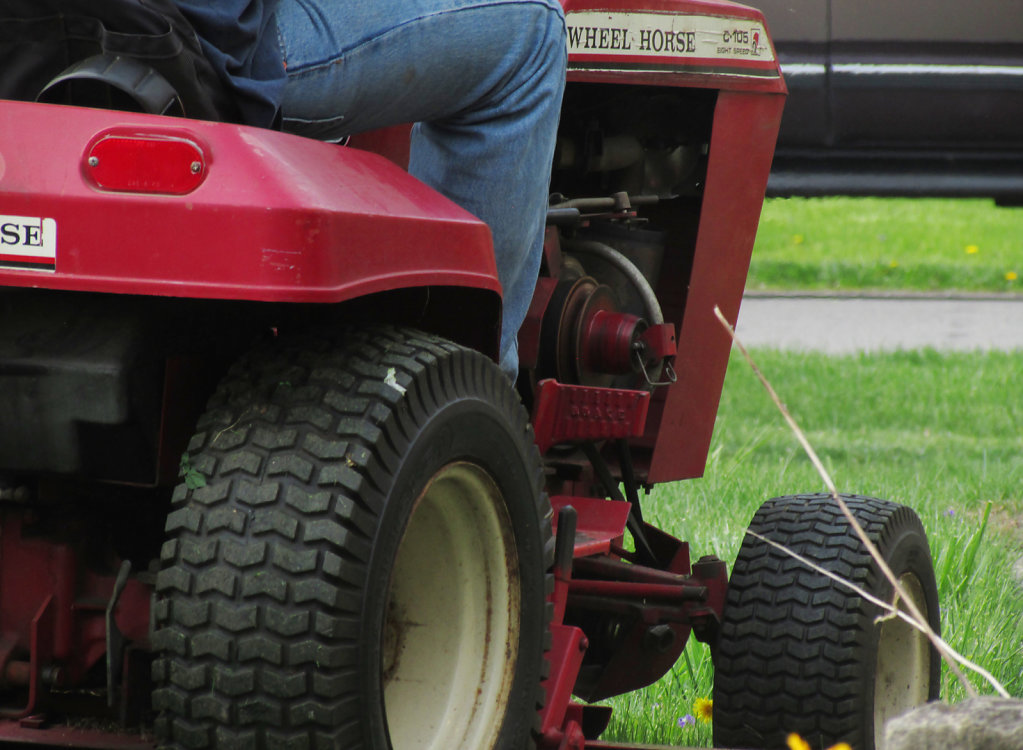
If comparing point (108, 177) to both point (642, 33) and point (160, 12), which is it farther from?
point (642, 33)

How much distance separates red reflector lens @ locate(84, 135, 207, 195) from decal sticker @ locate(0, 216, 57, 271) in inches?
2.4

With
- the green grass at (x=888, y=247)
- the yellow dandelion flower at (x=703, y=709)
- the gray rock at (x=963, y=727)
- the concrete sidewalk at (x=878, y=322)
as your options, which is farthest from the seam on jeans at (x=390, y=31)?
the green grass at (x=888, y=247)

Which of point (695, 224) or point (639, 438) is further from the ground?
point (695, 224)

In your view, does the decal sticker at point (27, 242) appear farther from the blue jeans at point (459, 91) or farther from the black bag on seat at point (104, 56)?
the blue jeans at point (459, 91)

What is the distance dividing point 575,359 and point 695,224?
0.46 m

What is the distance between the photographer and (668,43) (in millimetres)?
2312

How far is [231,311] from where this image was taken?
4.65 feet

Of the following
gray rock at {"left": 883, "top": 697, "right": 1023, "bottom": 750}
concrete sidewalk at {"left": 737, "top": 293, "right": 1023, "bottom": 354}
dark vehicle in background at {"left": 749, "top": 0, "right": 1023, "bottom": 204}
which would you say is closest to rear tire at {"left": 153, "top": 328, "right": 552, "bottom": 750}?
gray rock at {"left": 883, "top": 697, "right": 1023, "bottom": 750}

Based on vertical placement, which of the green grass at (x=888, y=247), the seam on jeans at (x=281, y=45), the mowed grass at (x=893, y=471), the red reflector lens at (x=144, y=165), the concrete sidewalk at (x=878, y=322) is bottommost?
the green grass at (x=888, y=247)

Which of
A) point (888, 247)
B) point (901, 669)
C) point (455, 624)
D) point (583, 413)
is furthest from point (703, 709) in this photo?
point (888, 247)

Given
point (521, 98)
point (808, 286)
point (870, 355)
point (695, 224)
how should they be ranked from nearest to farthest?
point (521, 98)
point (695, 224)
point (870, 355)
point (808, 286)

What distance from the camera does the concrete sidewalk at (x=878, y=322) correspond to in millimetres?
7164

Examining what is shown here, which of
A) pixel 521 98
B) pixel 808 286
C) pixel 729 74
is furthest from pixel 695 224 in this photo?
pixel 808 286

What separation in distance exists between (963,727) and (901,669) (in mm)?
1386
